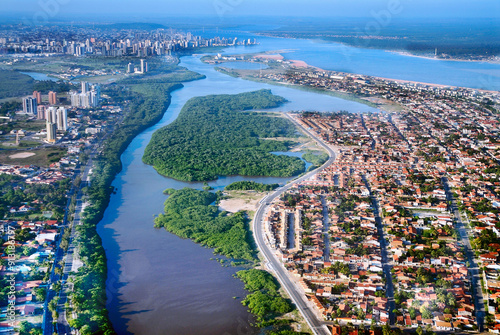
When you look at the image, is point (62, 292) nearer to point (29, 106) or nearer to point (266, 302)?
point (266, 302)

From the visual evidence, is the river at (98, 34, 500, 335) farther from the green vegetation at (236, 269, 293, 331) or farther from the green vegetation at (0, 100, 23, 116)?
the green vegetation at (0, 100, 23, 116)

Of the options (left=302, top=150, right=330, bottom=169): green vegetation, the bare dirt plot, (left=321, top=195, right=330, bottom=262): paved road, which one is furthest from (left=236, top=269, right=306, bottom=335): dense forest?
the bare dirt plot

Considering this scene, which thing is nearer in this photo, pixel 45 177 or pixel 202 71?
pixel 45 177

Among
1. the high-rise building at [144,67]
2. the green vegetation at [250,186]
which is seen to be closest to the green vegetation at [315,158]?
the green vegetation at [250,186]

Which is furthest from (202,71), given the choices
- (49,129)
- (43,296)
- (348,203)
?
(43,296)

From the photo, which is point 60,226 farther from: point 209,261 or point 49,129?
point 49,129

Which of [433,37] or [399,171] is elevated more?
[433,37]

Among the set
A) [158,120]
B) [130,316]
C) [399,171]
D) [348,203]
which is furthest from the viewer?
[158,120]
